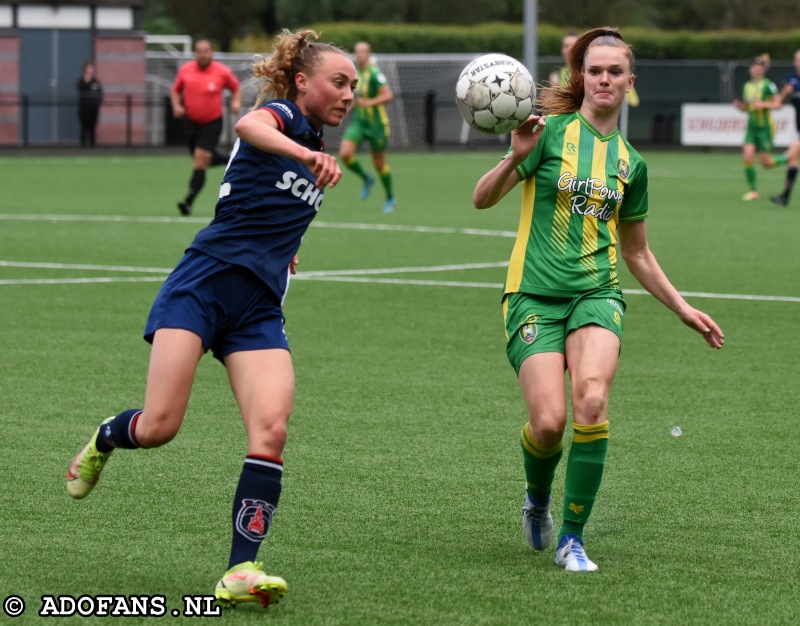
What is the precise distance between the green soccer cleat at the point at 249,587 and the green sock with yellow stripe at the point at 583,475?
4.03 feet

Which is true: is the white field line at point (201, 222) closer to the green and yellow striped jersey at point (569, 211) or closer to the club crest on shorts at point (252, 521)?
the green and yellow striped jersey at point (569, 211)

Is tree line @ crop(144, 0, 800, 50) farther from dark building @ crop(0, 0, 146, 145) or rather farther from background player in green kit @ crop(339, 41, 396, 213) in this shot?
background player in green kit @ crop(339, 41, 396, 213)

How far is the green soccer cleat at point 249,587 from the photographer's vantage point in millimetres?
4871

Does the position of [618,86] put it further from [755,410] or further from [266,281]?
[755,410]

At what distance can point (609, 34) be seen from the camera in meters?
6.05

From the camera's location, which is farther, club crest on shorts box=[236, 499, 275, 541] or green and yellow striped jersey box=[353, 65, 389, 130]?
green and yellow striped jersey box=[353, 65, 389, 130]

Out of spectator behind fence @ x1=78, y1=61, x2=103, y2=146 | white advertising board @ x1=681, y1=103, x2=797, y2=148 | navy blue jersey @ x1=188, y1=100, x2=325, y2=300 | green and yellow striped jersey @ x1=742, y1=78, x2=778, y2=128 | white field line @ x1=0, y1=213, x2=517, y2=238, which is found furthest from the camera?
white advertising board @ x1=681, y1=103, x2=797, y2=148

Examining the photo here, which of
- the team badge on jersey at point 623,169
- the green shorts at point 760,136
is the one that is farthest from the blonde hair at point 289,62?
the green shorts at point 760,136

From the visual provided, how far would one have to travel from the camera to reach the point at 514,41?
2079 inches

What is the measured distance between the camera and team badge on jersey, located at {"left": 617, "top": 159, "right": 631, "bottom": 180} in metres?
5.95

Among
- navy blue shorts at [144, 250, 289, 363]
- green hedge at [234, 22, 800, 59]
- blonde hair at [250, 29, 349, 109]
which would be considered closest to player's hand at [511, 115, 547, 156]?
blonde hair at [250, 29, 349, 109]

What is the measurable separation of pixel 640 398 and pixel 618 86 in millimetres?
3375

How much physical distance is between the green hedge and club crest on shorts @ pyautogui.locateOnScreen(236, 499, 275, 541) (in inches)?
1757

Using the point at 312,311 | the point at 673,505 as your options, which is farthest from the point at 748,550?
the point at 312,311
